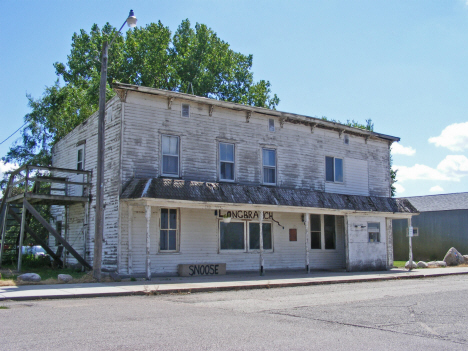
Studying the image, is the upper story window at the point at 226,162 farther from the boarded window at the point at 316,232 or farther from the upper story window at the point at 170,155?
the boarded window at the point at 316,232

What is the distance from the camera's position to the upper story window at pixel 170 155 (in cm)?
1895

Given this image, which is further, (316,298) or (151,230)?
(151,230)

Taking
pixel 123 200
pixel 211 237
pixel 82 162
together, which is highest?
pixel 82 162

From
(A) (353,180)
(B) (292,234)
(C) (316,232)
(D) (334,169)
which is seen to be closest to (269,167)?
(B) (292,234)

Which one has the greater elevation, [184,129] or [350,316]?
[184,129]

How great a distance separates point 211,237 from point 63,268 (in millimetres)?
7229

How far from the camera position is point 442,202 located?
36.5 metres

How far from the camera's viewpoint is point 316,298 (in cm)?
1224

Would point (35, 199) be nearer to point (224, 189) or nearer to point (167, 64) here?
point (224, 189)

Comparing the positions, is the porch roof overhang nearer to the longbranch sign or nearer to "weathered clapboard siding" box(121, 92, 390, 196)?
"weathered clapboard siding" box(121, 92, 390, 196)

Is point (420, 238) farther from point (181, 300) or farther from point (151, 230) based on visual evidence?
point (181, 300)

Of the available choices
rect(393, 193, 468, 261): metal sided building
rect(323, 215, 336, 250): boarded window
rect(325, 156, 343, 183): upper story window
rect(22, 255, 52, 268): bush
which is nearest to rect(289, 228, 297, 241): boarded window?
rect(323, 215, 336, 250): boarded window

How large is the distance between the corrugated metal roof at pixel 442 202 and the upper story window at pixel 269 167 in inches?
732

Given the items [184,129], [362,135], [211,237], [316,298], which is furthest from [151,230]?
[362,135]
